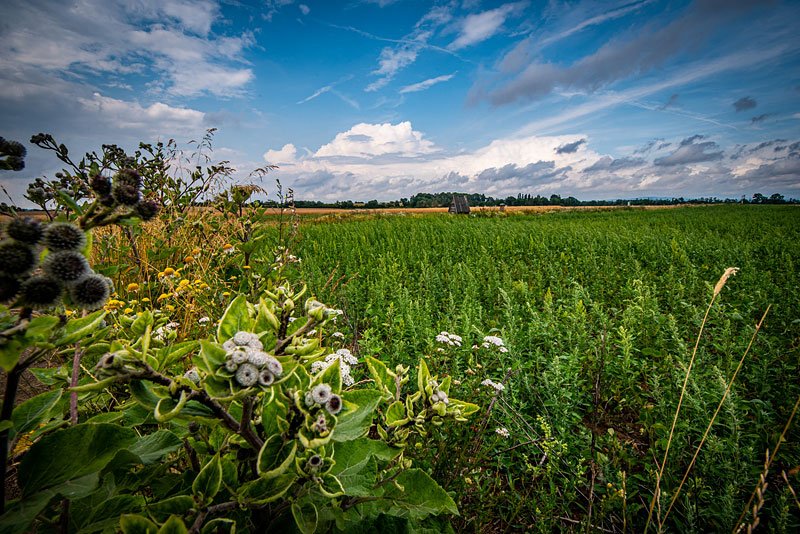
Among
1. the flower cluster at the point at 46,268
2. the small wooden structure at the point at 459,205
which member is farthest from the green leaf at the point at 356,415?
the small wooden structure at the point at 459,205

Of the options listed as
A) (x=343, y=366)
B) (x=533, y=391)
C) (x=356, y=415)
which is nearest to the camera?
(x=356, y=415)

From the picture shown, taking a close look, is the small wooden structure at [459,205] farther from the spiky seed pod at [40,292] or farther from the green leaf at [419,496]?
the spiky seed pod at [40,292]

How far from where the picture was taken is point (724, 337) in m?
3.95

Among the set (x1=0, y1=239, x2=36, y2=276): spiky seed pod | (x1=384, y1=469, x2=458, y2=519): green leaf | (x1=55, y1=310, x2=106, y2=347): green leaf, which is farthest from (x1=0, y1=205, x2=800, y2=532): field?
(x1=0, y1=239, x2=36, y2=276): spiky seed pod

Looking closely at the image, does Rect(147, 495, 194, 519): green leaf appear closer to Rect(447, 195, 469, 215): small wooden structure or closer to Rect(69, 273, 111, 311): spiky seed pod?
Rect(69, 273, 111, 311): spiky seed pod

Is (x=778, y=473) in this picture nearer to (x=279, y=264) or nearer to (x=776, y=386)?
(x=776, y=386)

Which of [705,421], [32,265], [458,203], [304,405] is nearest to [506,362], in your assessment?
[705,421]

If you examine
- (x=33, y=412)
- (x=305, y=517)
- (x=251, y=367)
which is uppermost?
(x=251, y=367)

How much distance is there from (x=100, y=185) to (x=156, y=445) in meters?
0.71

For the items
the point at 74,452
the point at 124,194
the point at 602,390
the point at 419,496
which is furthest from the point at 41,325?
the point at 602,390

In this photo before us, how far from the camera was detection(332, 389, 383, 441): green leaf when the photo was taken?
877 mm

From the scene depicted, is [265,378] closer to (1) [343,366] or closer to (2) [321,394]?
(2) [321,394]

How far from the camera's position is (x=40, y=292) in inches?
25.0

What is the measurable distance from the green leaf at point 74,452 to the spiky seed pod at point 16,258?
42 cm
